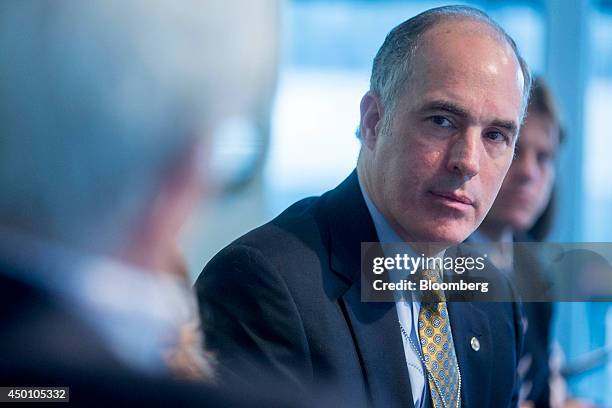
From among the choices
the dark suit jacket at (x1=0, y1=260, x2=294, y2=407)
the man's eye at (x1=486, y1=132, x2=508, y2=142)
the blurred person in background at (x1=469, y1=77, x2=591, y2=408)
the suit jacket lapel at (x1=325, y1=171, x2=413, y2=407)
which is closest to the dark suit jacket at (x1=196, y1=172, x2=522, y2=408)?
the suit jacket lapel at (x1=325, y1=171, x2=413, y2=407)

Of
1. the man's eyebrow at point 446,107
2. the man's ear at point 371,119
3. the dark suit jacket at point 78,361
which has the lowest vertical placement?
the dark suit jacket at point 78,361

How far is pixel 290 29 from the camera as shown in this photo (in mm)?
1259

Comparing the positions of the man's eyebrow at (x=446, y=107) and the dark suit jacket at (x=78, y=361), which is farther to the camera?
the man's eyebrow at (x=446, y=107)

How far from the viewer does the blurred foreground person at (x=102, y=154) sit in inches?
17.0

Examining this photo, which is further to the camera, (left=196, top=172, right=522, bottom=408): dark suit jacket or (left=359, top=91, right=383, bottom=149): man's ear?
(left=359, top=91, right=383, bottom=149): man's ear

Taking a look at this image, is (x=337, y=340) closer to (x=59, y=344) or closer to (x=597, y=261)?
(x=597, y=261)

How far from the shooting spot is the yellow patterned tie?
1.19 meters

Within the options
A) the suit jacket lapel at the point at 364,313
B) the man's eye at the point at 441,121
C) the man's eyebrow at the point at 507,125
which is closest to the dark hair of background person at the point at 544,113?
the man's eyebrow at the point at 507,125

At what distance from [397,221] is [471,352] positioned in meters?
0.26

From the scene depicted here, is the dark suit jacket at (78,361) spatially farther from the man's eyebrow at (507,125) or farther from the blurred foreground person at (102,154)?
the man's eyebrow at (507,125)

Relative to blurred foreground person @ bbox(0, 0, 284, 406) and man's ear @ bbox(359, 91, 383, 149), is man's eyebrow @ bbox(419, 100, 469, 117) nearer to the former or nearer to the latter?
man's ear @ bbox(359, 91, 383, 149)

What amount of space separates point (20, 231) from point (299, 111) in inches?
31.2

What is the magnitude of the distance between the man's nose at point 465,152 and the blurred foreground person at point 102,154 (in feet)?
2.29

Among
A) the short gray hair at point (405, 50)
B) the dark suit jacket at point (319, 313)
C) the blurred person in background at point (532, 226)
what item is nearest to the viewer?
the dark suit jacket at point (319, 313)
